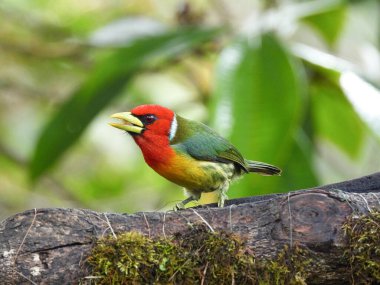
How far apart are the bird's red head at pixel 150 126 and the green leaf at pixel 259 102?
0.73 metres

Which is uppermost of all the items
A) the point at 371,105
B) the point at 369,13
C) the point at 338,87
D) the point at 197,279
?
the point at 369,13

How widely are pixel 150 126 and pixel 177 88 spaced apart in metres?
4.13

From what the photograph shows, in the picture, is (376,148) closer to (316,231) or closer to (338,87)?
(338,87)

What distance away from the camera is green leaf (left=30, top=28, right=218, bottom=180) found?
5617mm

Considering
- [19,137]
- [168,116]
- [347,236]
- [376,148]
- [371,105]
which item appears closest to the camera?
[347,236]

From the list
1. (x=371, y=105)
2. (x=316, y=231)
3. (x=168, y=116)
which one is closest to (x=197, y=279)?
(x=316, y=231)

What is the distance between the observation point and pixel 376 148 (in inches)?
275

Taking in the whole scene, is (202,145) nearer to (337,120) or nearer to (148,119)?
(148,119)

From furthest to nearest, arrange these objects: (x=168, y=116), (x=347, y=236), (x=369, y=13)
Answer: (x=369, y=13) < (x=168, y=116) < (x=347, y=236)

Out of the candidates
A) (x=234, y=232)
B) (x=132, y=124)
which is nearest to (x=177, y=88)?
A: (x=132, y=124)

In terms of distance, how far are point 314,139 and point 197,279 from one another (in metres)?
3.25

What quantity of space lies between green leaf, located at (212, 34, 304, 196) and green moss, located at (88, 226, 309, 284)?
1511mm

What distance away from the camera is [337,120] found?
20.8ft

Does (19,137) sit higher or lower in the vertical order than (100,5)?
lower
